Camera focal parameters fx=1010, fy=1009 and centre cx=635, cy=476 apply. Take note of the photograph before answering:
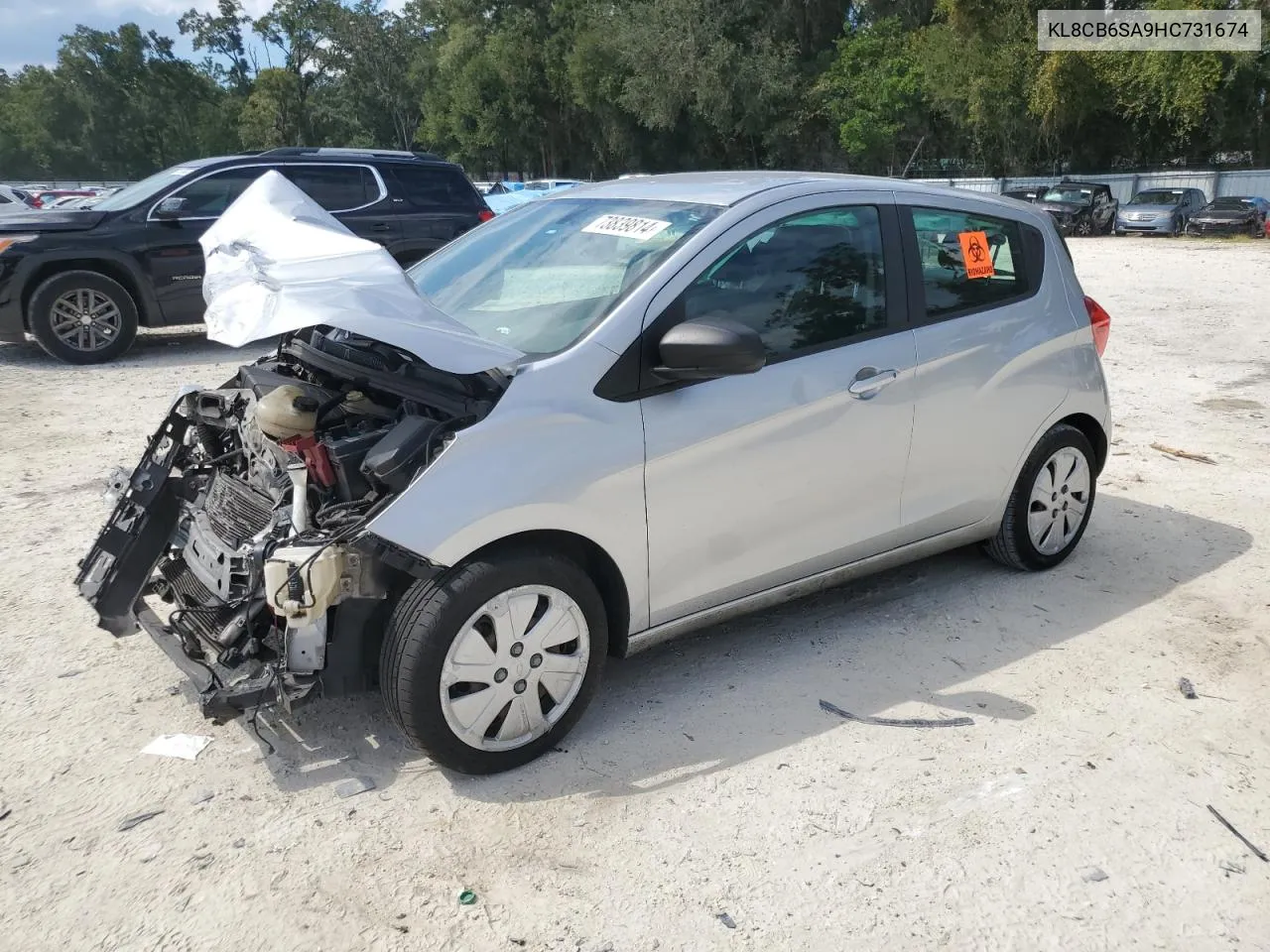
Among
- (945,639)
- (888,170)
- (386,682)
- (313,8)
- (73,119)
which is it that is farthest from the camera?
(73,119)

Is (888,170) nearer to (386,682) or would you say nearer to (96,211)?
(96,211)

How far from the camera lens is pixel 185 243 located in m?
9.64

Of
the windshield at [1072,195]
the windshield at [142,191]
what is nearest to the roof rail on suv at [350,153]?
the windshield at [142,191]

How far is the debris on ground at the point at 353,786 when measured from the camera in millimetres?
3117

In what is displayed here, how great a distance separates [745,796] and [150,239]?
341 inches

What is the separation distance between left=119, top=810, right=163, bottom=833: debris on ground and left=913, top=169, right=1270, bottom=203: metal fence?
3234 centimetres

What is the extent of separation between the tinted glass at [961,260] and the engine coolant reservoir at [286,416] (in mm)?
2425

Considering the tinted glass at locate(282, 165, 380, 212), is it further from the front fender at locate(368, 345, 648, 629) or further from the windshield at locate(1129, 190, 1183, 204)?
the windshield at locate(1129, 190, 1183, 204)

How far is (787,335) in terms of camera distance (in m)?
3.68

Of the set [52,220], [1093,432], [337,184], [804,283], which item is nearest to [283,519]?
[804,283]

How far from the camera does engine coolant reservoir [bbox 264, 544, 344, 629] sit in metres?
2.80

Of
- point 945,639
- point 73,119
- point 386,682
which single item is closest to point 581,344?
point 386,682

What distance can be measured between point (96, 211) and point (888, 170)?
3937 cm

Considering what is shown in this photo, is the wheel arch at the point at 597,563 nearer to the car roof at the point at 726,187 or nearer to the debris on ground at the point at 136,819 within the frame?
the debris on ground at the point at 136,819
